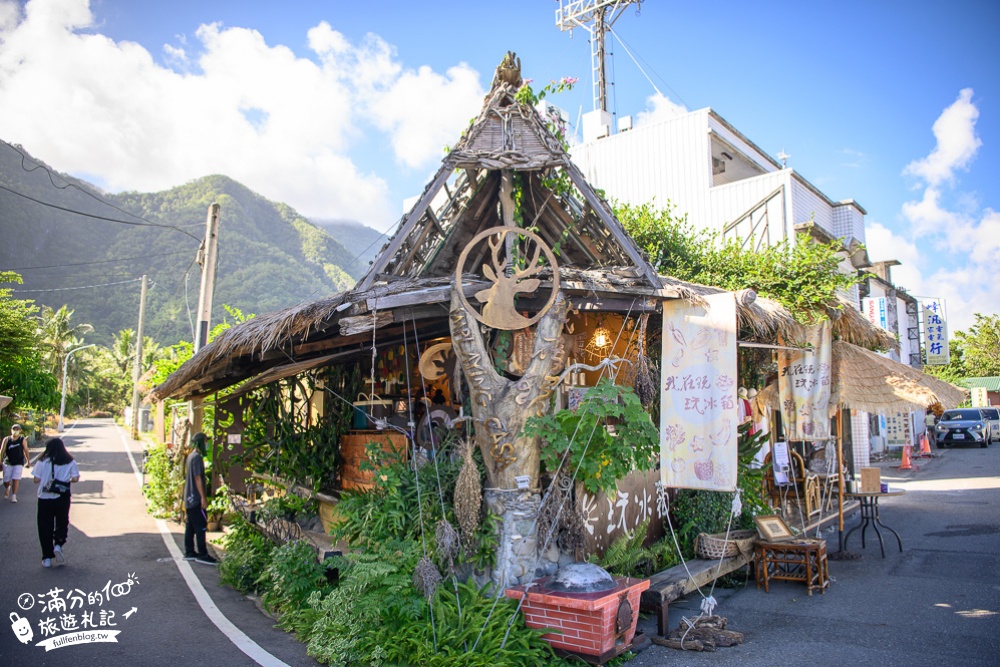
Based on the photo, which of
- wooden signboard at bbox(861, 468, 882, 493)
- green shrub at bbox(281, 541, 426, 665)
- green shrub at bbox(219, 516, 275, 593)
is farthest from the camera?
wooden signboard at bbox(861, 468, 882, 493)

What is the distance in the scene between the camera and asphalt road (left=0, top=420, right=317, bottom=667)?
20.1 ft

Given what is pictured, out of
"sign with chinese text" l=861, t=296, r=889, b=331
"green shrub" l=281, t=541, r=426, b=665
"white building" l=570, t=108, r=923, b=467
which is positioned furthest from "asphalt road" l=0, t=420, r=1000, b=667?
"sign with chinese text" l=861, t=296, r=889, b=331

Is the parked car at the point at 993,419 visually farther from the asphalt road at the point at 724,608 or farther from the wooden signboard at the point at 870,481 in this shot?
the wooden signboard at the point at 870,481

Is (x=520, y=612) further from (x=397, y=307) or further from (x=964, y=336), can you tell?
(x=964, y=336)

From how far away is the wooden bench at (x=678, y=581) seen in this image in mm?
6609

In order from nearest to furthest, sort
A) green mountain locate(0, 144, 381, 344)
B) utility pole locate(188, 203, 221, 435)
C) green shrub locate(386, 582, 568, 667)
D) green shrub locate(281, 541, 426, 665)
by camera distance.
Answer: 1. green shrub locate(386, 582, 568, 667)
2. green shrub locate(281, 541, 426, 665)
3. utility pole locate(188, 203, 221, 435)
4. green mountain locate(0, 144, 381, 344)

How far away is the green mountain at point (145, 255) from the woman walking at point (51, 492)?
45362mm

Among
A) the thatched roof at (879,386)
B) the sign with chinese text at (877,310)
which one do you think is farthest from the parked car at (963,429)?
the thatched roof at (879,386)

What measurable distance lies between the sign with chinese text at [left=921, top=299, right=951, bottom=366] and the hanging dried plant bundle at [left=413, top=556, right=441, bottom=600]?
30.4 m

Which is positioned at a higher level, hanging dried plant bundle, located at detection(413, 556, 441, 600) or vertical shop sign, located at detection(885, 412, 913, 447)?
vertical shop sign, located at detection(885, 412, 913, 447)

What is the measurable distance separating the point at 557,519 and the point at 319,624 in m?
2.52

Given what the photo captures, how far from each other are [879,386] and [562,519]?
5.91 metres

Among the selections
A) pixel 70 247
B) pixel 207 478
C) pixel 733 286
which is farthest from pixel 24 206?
pixel 733 286

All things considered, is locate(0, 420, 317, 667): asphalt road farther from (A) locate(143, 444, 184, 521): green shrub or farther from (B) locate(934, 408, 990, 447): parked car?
(B) locate(934, 408, 990, 447): parked car
